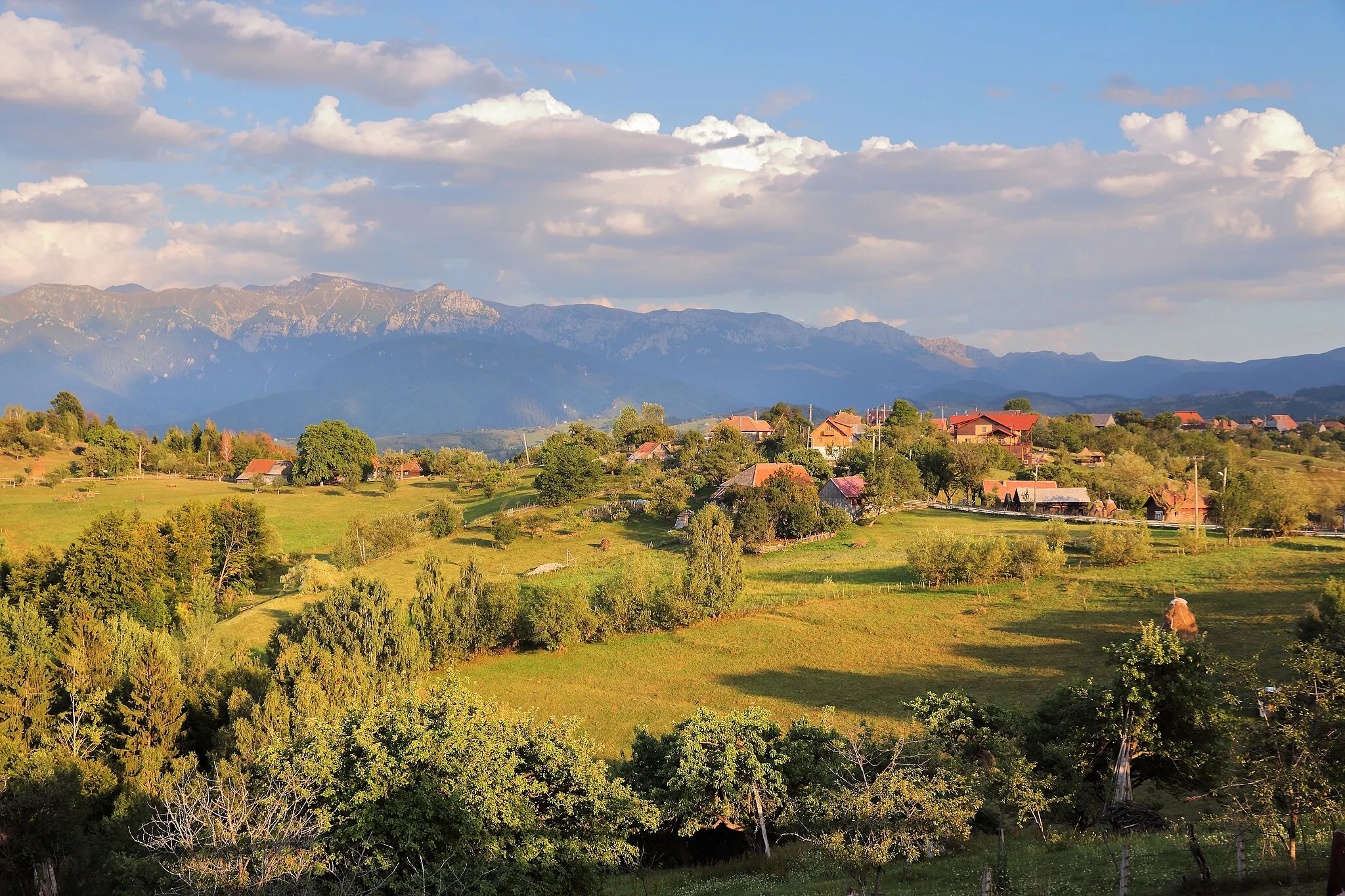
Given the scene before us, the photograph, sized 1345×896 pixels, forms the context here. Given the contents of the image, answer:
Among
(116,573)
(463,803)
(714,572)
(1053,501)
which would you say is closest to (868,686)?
(714,572)

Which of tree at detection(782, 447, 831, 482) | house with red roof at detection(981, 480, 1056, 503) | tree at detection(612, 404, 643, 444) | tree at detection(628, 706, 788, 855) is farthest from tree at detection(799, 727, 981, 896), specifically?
tree at detection(612, 404, 643, 444)

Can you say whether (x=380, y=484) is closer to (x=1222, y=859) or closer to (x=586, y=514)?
(x=586, y=514)

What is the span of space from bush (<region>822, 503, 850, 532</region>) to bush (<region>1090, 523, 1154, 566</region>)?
23946 mm

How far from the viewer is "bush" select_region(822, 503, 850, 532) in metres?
77.5

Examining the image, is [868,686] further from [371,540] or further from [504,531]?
[371,540]

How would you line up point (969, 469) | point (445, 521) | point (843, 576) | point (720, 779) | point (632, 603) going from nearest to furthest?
point (720, 779) < point (632, 603) < point (843, 576) < point (445, 521) < point (969, 469)

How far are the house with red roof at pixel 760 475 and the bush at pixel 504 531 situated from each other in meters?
21.6

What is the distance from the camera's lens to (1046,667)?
40.4 metres

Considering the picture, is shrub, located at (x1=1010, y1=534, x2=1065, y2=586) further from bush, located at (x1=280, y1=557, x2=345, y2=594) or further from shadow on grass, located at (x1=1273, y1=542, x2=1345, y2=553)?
bush, located at (x1=280, y1=557, x2=345, y2=594)

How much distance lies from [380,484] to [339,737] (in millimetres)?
99424

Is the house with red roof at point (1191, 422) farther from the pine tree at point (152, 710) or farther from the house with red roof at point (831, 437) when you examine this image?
the pine tree at point (152, 710)

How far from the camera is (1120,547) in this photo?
56375 mm

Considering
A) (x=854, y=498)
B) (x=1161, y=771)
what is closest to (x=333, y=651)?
(x=1161, y=771)

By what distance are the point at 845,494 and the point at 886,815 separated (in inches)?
2771
